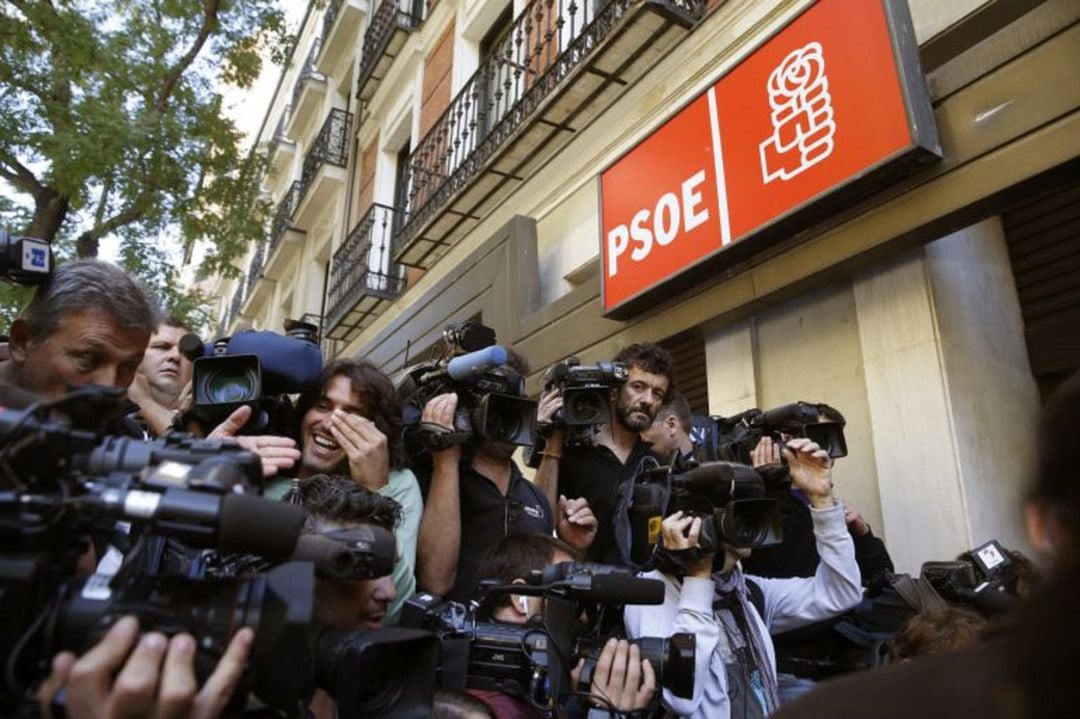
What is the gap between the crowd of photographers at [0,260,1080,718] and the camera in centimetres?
92

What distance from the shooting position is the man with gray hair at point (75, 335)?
1.65 meters

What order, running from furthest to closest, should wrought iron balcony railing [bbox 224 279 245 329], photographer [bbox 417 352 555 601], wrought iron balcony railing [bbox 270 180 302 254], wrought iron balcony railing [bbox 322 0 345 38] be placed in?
wrought iron balcony railing [bbox 224 279 245 329] < wrought iron balcony railing [bbox 270 180 302 254] < wrought iron balcony railing [bbox 322 0 345 38] < photographer [bbox 417 352 555 601]

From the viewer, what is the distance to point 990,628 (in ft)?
2.39

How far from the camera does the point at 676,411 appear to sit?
3465mm

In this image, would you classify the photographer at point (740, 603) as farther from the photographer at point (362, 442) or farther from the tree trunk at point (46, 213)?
the tree trunk at point (46, 213)

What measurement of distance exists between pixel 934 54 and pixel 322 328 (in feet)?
35.3

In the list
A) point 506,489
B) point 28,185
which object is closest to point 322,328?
point 28,185

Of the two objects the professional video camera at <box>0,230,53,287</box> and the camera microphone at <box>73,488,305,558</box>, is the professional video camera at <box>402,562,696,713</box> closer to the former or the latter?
the camera microphone at <box>73,488,305,558</box>

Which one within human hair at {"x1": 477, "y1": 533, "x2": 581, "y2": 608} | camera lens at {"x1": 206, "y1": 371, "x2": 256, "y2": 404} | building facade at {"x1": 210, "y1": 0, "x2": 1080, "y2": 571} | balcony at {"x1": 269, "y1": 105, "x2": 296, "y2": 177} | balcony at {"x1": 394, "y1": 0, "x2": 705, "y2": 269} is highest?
balcony at {"x1": 269, "y1": 105, "x2": 296, "y2": 177}

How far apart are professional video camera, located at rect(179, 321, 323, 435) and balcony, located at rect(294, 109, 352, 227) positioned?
11.6 meters

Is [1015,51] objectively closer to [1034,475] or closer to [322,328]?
[1034,475]

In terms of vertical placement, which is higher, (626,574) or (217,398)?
(217,398)

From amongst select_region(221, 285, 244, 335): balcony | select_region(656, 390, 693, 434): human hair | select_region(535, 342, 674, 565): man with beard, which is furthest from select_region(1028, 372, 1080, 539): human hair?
select_region(221, 285, 244, 335): balcony

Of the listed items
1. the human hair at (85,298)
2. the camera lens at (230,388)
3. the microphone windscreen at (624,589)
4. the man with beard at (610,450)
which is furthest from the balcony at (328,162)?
the microphone windscreen at (624,589)
